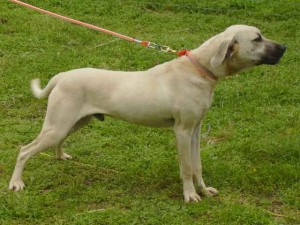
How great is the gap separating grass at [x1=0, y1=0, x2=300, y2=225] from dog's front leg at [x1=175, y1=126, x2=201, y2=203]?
105mm

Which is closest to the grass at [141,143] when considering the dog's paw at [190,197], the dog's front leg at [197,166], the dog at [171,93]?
the dog's paw at [190,197]

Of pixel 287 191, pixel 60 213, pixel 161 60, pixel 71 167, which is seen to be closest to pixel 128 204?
pixel 60 213

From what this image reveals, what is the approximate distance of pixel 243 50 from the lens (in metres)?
5.14

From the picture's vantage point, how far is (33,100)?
7707 millimetres

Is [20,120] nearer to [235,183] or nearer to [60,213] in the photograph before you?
[60,213]

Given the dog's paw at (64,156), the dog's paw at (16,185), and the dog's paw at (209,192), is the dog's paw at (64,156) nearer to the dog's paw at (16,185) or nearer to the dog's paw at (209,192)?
the dog's paw at (16,185)

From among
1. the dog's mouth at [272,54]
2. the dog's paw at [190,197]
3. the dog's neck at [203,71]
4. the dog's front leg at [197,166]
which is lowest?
the dog's paw at [190,197]

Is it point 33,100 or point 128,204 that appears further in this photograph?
point 33,100

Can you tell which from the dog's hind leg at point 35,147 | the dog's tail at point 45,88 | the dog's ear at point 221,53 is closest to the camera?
the dog's ear at point 221,53

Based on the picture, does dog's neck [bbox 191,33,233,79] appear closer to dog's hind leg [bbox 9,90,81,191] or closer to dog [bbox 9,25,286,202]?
dog [bbox 9,25,286,202]

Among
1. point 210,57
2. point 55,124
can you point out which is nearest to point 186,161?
point 210,57

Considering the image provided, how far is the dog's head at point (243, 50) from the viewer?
5082 millimetres

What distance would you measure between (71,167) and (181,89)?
1542 millimetres

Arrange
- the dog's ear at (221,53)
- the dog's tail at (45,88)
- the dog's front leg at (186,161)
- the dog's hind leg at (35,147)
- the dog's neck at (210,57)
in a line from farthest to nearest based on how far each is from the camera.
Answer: the dog's tail at (45,88), the dog's hind leg at (35,147), the dog's front leg at (186,161), the dog's neck at (210,57), the dog's ear at (221,53)
